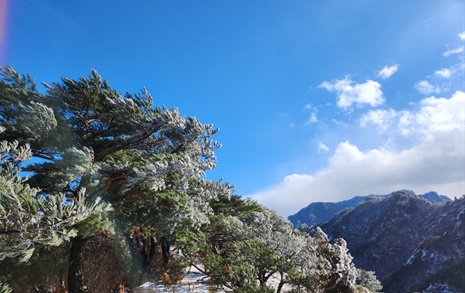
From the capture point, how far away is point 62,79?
797cm

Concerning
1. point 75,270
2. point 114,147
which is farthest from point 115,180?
point 75,270

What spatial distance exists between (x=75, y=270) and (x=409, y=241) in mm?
131495

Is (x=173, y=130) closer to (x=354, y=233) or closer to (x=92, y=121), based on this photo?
(x=92, y=121)

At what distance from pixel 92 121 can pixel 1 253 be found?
5586 mm

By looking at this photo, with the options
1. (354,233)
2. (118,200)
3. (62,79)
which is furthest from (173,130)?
(354,233)

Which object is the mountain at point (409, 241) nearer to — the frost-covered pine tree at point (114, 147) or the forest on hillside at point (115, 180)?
the forest on hillside at point (115, 180)

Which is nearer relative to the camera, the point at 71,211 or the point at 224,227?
the point at 71,211

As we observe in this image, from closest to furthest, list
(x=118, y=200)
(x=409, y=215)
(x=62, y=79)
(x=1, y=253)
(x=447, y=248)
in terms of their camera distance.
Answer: (x=1, y=253), (x=62, y=79), (x=118, y=200), (x=447, y=248), (x=409, y=215)

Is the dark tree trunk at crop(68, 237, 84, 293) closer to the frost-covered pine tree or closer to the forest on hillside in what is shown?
the forest on hillside

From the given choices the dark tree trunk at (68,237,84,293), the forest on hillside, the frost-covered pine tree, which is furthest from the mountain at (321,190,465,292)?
the dark tree trunk at (68,237,84,293)

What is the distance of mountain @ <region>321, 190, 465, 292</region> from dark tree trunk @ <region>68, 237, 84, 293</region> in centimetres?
7292

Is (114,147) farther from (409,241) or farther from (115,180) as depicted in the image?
(409,241)

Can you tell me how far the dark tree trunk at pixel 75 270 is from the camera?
8.41 meters

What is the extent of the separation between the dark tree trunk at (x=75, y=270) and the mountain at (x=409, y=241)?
7292 cm
